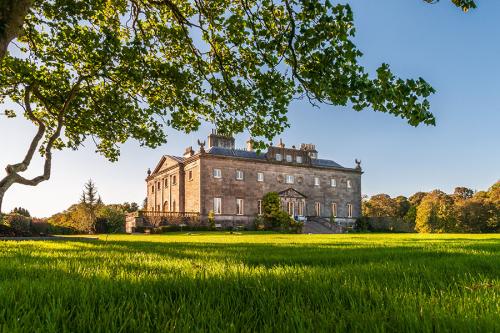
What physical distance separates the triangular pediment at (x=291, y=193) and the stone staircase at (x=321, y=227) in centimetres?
385

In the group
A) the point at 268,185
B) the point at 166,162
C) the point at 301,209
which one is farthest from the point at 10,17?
the point at 166,162

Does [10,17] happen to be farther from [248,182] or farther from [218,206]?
[248,182]

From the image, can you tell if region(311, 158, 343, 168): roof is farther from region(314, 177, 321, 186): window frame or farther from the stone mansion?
region(314, 177, 321, 186): window frame

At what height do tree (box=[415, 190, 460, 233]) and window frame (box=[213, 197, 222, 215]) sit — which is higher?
window frame (box=[213, 197, 222, 215])

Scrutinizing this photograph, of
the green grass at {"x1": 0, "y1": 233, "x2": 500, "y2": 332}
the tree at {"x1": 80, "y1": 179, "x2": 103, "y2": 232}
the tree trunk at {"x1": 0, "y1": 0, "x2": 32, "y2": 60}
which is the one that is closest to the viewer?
the green grass at {"x1": 0, "y1": 233, "x2": 500, "y2": 332}

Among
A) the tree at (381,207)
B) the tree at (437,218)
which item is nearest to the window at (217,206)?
the tree at (437,218)

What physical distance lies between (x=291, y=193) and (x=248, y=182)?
6.97 m

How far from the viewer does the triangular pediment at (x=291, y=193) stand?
50.9 metres

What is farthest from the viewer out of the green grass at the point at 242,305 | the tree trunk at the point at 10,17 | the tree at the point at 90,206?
the tree at the point at 90,206

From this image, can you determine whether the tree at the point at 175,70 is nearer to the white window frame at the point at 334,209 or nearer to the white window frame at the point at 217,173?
the white window frame at the point at 217,173

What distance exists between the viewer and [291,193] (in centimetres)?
5153

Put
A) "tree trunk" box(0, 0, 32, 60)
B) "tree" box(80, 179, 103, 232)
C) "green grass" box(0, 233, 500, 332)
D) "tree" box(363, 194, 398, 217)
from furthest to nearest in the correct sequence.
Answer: "tree" box(363, 194, 398, 217)
"tree" box(80, 179, 103, 232)
"tree trunk" box(0, 0, 32, 60)
"green grass" box(0, 233, 500, 332)

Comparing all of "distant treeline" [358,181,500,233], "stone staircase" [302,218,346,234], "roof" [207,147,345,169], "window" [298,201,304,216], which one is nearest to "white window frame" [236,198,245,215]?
"roof" [207,147,345,169]

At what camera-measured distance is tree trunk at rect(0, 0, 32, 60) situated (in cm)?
557
